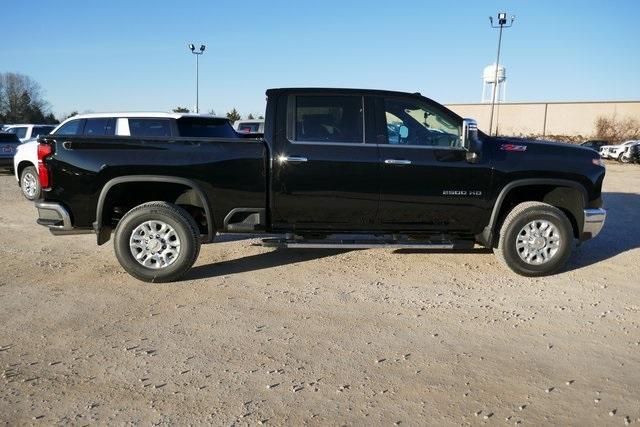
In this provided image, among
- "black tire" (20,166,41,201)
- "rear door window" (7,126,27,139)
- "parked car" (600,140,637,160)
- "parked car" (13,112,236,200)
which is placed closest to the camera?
"parked car" (13,112,236,200)

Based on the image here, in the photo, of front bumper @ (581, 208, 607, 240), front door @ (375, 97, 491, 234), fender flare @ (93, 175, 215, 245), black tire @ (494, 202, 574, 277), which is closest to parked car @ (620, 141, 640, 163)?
front bumper @ (581, 208, 607, 240)

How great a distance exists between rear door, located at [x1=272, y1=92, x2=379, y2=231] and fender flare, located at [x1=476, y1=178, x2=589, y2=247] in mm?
1243

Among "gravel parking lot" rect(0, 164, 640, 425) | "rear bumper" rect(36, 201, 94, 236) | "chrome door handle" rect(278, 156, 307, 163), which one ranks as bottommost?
"gravel parking lot" rect(0, 164, 640, 425)

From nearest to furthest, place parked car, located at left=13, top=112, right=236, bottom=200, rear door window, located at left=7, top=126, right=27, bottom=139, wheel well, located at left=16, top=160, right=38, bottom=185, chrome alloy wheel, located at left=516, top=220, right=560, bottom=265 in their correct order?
chrome alloy wheel, located at left=516, top=220, right=560, bottom=265
parked car, located at left=13, top=112, right=236, bottom=200
wheel well, located at left=16, top=160, right=38, bottom=185
rear door window, located at left=7, top=126, right=27, bottom=139

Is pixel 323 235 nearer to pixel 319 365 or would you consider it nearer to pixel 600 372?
pixel 319 365

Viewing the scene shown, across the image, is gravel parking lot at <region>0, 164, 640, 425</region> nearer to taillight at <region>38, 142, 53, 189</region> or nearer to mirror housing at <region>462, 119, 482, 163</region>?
taillight at <region>38, 142, 53, 189</region>

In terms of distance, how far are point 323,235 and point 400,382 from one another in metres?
2.53

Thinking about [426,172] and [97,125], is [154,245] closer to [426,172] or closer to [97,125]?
[426,172]

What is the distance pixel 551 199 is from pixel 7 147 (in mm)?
15966

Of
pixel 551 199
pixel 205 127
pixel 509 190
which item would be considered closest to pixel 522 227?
pixel 509 190

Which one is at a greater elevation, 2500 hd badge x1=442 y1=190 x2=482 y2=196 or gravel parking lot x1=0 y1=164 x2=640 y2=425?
2500 hd badge x1=442 y1=190 x2=482 y2=196

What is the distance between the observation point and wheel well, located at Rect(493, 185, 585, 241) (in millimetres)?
5871

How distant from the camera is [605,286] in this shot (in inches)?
214

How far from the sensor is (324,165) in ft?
17.7
